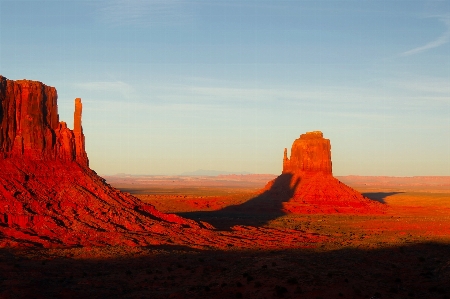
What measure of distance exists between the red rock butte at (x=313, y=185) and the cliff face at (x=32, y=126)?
4858 centimetres

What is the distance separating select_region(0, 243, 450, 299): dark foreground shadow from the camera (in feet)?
81.0

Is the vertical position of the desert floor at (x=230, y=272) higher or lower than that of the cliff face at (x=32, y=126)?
lower

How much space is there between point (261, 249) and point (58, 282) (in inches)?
688

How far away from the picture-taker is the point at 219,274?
95.4ft

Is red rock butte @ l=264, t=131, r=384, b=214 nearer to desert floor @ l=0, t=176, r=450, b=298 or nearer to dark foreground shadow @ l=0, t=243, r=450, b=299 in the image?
desert floor @ l=0, t=176, r=450, b=298

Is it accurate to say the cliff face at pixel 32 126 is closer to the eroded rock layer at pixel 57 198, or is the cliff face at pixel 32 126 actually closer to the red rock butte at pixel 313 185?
the eroded rock layer at pixel 57 198

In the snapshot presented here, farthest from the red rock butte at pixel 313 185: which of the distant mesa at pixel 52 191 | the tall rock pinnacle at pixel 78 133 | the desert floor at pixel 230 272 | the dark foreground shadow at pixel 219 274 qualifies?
the dark foreground shadow at pixel 219 274

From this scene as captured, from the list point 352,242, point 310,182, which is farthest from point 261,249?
point 310,182

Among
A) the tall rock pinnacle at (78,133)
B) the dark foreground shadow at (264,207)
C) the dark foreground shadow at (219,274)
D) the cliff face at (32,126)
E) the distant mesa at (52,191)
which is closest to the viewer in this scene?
the dark foreground shadow at (219,274)

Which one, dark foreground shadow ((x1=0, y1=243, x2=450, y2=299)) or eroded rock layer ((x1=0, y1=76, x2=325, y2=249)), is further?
eroded rock layer ((x1=0, y1=76, x2=325, y2=249))

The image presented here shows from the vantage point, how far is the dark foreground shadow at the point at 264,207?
7547 centimetres

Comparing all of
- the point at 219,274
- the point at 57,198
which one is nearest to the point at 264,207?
the point at 57,198

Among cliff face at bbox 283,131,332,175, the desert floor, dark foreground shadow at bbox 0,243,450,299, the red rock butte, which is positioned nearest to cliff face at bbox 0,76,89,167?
the desert floor

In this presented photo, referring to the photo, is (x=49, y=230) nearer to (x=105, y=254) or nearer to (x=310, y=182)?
(x=105, y=254)
